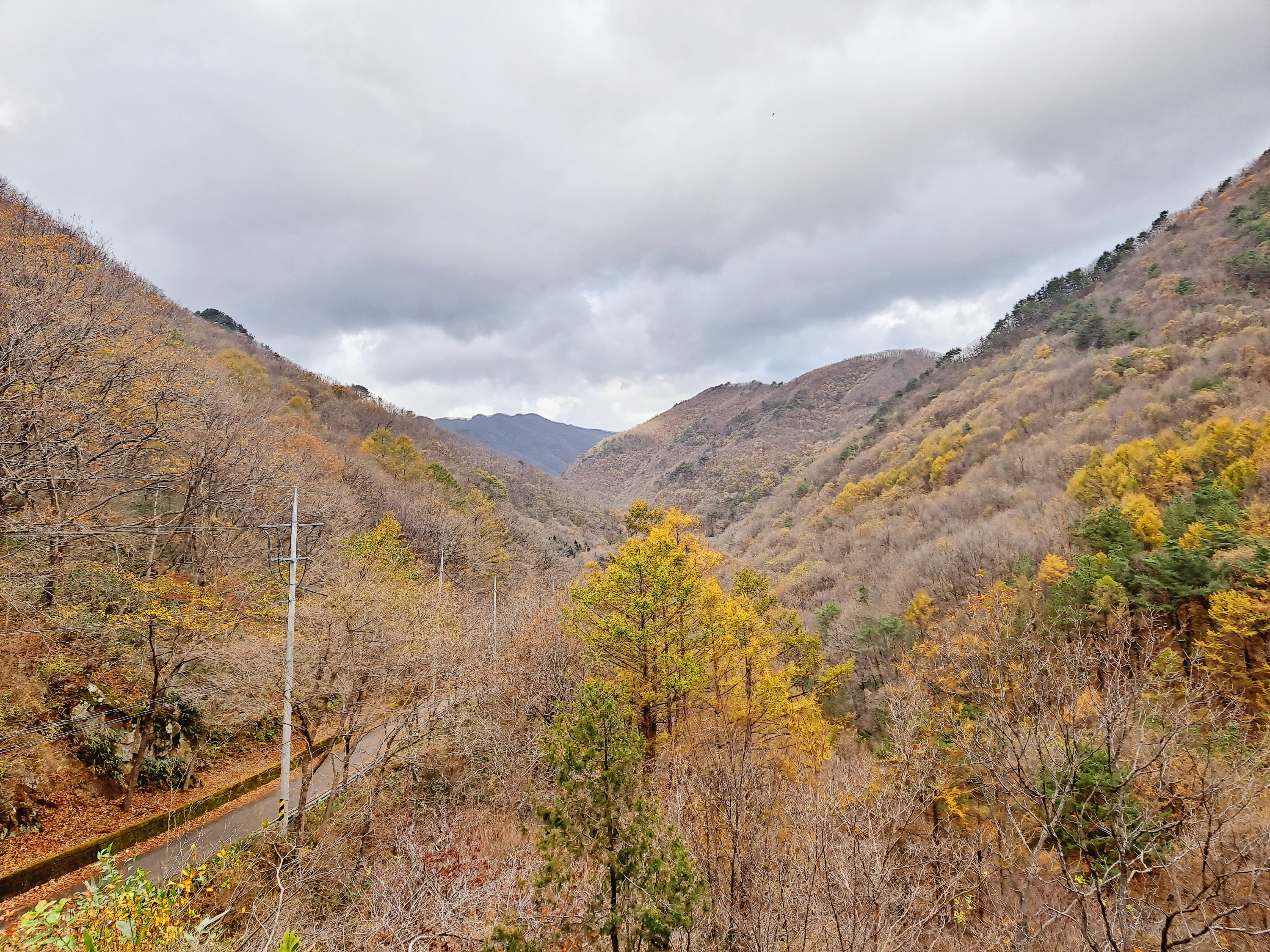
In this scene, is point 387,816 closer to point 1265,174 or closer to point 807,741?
point 807,741

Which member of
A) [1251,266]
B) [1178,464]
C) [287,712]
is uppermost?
[1251,266]

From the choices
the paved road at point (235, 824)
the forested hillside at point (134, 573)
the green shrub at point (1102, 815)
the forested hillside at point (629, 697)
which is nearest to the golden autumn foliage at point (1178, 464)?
the forested hillside at point (629, 697)

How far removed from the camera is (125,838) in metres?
11.4

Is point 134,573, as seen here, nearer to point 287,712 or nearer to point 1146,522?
point 287,712

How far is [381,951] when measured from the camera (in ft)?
23.9

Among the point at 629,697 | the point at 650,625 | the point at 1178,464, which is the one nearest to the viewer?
the point at 650,625

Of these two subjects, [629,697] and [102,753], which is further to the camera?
[629,697]

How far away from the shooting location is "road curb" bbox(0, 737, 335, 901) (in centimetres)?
944

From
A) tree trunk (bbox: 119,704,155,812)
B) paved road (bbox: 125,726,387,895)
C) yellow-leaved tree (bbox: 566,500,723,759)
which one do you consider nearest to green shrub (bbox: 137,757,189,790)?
tree trunk (bbox: 119,704,155,812)

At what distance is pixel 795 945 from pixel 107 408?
569 inches

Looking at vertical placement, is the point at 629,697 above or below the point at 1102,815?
above

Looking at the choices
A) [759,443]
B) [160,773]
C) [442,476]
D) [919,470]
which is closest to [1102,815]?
[160,773]

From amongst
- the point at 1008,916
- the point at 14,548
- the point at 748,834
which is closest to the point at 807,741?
the point at 1008,916

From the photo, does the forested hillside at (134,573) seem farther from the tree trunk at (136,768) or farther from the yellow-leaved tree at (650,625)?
the yellow-leaved tree at (650,625)
